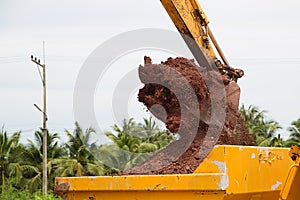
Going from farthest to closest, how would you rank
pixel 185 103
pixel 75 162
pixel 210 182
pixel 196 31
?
pixel 75 162, pixel 196 31, pixel 185 103, pixel 210 182

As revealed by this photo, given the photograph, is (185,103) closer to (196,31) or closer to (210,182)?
(196,31)

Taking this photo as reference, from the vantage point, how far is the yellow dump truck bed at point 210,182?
356cm

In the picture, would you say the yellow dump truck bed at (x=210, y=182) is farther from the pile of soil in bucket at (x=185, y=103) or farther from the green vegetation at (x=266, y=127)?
the green vegetation at (x=266, y=127)

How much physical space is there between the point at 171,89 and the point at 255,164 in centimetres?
126

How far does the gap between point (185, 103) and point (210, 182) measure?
1.51 meters

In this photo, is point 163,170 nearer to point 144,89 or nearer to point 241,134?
point 144,89

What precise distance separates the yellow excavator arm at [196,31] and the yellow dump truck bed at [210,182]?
1.59 m

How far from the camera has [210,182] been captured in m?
3.53

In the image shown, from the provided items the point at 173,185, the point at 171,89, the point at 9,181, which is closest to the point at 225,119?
the point at 171,89

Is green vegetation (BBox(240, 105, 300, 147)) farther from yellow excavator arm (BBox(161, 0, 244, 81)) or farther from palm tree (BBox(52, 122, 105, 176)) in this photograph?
yellow excavator arm (BBox(161, 0, 244, 81))

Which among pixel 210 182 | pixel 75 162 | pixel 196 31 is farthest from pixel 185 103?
pixel 75 162

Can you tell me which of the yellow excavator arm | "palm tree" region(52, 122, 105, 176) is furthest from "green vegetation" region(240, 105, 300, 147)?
the yellow excavator arm

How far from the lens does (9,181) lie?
26.1 metres

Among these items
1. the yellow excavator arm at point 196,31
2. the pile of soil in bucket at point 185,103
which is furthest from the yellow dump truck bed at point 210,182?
the yellow excavator arm at point 196,31
